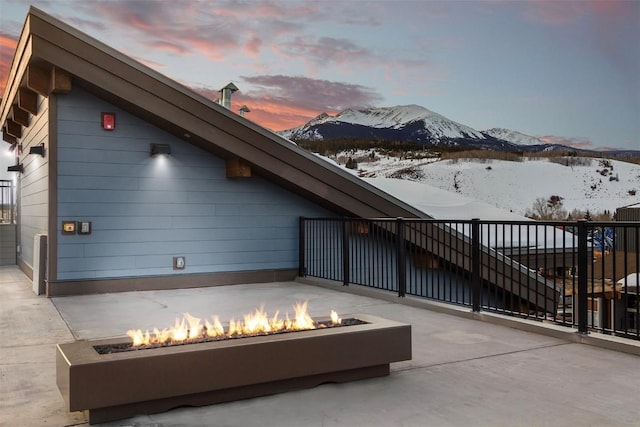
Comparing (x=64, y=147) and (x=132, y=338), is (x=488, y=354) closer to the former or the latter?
(x=132, y=338)

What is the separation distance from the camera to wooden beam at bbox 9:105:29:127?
906 cm

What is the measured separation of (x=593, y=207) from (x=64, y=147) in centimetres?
2526

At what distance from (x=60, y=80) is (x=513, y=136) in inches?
970

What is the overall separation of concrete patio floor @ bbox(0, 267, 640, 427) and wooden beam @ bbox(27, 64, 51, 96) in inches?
110

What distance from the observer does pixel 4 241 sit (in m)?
11.1

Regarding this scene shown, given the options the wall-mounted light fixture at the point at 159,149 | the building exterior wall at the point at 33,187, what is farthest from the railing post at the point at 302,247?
the building exterior wall at the point at 33,187

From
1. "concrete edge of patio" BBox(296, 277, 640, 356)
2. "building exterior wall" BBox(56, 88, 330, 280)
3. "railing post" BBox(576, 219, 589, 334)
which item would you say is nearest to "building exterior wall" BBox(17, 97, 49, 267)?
"building exterior wall" BBox(56, 88, 330, 280)

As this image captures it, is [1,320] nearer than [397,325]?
No

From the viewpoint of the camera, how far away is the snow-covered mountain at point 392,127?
21.6 metres

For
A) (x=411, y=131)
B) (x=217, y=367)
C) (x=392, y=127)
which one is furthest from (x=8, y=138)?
(x=411, y=131)

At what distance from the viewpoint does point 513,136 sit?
27.5m

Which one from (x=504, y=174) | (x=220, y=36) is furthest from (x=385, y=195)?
(x=504, y=174)

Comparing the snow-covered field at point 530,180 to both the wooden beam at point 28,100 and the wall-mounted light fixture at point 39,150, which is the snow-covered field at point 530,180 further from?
the wall-mounted light fixture at point 39,150

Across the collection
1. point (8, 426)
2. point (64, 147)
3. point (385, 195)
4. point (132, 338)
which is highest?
point (64, 147)
